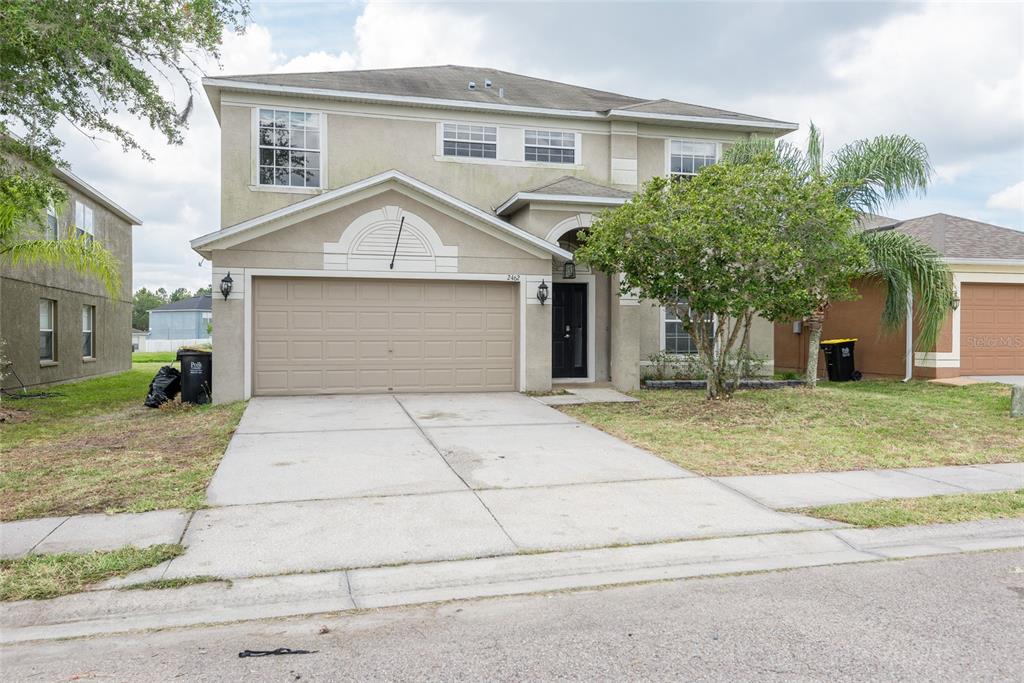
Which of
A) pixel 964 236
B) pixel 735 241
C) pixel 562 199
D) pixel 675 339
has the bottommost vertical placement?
pixel 675 339

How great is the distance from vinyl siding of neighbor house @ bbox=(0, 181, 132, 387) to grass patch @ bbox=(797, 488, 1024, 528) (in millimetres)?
15487

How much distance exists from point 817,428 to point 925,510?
14.0 feet

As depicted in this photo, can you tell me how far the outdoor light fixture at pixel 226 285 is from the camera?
13117 millimetres

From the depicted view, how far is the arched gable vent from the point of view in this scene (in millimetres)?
13914

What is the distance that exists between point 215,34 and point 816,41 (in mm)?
10602

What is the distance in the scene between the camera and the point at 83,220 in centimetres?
2036

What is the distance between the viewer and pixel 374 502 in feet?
21.3

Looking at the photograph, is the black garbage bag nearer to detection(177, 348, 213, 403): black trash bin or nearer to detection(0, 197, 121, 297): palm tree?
detection(177, 348, 213, 403): black trash bin

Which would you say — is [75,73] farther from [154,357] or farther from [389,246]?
[154,357]

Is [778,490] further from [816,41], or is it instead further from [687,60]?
[687,60]

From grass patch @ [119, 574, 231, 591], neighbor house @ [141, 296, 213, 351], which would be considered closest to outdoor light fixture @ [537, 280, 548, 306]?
grass patch @ [119, 574, 231, 591]

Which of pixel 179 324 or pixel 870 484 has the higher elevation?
pixel 179 324

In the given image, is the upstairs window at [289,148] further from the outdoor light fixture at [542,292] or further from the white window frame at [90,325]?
the white window frame at [90,325]

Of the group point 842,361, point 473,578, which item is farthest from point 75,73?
point 842,361
